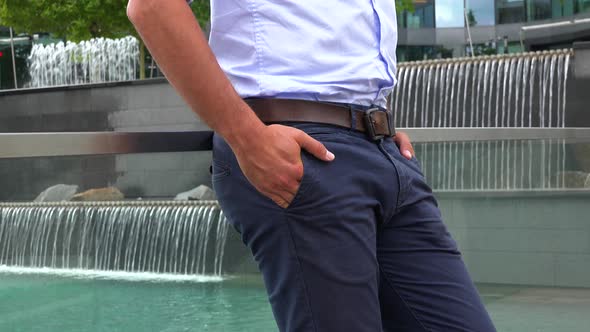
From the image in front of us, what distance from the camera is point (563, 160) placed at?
4.35 m

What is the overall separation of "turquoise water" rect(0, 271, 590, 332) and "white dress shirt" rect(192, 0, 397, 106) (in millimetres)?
1185

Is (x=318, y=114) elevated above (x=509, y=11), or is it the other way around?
(x=318, y=114)

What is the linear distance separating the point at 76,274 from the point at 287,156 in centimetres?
257

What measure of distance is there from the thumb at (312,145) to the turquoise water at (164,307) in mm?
1248

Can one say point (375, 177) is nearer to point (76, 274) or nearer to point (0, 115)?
point (76, 274)

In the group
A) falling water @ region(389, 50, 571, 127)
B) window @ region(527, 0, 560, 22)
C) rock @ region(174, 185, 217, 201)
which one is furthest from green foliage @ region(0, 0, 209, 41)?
window @ region(527, 0, 560, 22)

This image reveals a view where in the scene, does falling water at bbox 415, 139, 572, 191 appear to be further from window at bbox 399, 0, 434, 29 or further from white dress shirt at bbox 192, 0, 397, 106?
window at bbox 399, 0, 434, 29

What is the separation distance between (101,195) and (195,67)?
18.0 feet

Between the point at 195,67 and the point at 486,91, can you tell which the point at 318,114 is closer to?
the point at 195,67

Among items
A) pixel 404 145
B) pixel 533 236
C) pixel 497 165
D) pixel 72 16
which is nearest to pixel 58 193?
pixel 497 165

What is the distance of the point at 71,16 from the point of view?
23.1 meters

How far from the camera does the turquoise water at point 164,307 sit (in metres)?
3.03

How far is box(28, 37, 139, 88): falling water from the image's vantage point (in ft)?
83.3

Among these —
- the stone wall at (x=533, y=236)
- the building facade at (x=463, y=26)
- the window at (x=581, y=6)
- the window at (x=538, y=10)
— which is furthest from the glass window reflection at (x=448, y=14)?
the stone wall at (x=533, y=236)
